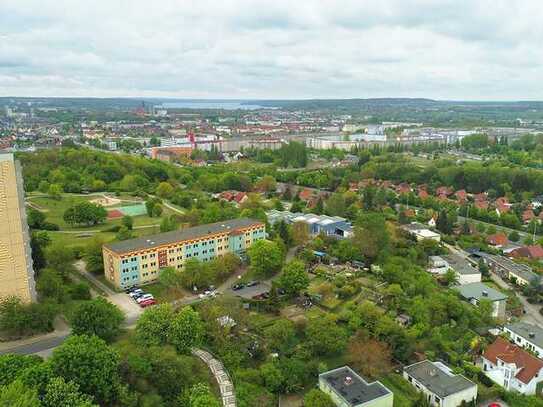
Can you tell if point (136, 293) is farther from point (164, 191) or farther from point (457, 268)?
point (164, 191)

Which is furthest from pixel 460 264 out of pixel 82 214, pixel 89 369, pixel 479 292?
pixel 82 214

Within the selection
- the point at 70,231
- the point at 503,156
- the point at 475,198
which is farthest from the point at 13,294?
the point at 503,156

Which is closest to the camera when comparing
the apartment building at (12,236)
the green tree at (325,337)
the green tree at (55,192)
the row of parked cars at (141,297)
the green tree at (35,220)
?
the green tree at (325,337)

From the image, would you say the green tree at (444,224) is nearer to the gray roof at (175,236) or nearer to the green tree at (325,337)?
the gray roof at (175,236)

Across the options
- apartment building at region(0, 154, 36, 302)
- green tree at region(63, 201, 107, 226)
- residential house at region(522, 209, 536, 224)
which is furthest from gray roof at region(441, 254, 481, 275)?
green tree at region(63, 201, 107, 226)

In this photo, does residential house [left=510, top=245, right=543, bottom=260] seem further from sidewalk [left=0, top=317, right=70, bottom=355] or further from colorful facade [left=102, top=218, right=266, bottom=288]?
sidewalk [left=0, top=317, right=70, bottom=355]

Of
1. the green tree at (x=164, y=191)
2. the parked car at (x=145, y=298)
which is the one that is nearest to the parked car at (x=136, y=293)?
the parked car at (x=145, y=298)
